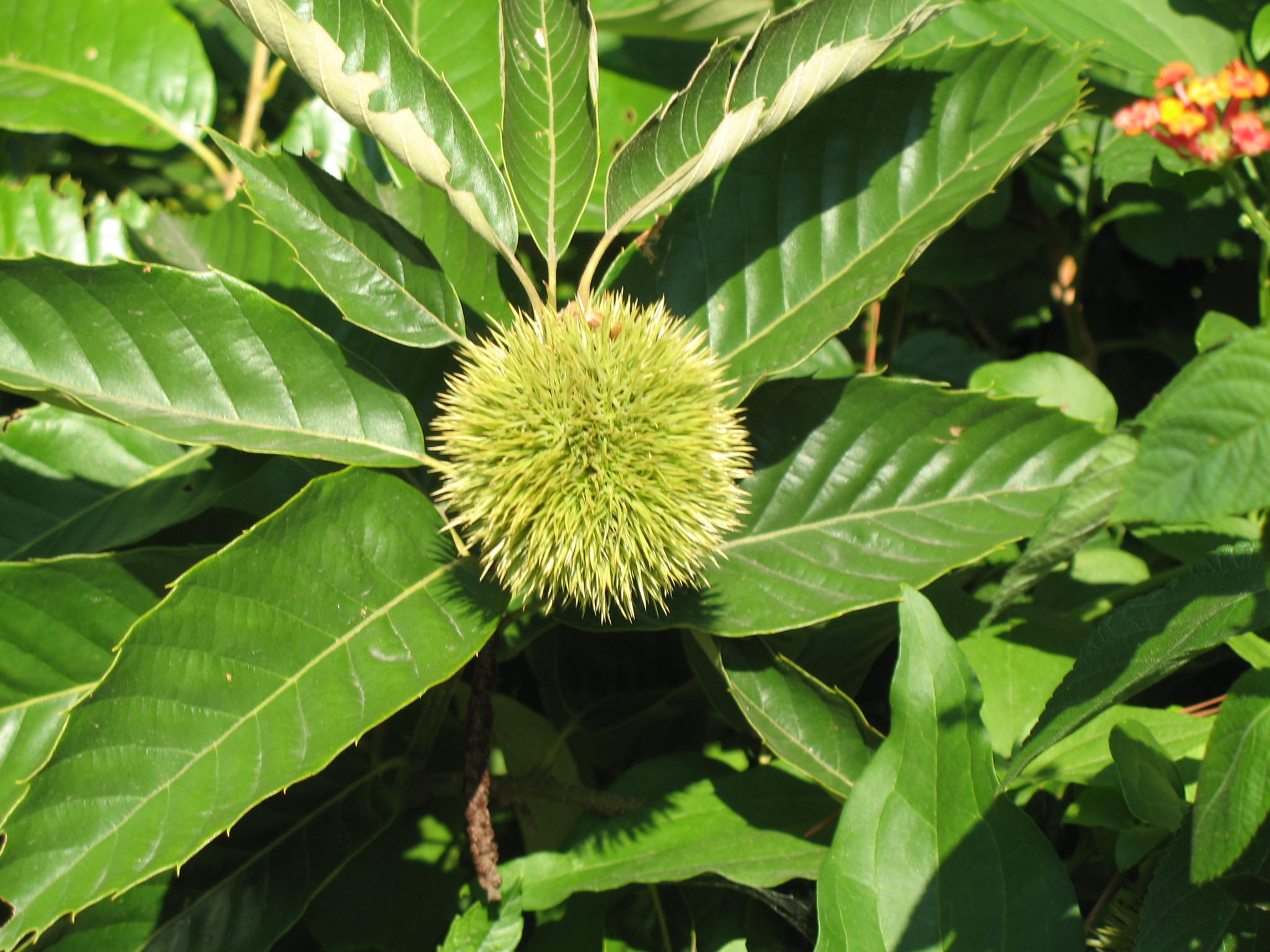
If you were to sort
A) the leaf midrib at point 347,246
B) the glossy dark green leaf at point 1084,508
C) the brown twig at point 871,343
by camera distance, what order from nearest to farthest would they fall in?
the glossy dark green leaf at point 1084,508 → the leaf midrib at point 347,246 → the brown twig at point 871,343

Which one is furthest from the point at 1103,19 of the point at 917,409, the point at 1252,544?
the point at 1252,544

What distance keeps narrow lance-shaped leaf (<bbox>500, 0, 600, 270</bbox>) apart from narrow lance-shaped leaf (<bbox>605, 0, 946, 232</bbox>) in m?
0.07

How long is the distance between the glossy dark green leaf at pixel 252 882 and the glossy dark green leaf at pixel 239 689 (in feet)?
1.24

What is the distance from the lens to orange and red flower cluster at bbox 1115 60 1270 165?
3.94ft

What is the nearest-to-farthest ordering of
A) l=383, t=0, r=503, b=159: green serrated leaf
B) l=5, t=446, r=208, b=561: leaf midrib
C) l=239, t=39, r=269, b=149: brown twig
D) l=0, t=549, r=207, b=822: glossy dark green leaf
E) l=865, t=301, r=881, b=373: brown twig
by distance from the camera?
l=0, t=549, r=207, b=822: glossy dark green leaf
l=5, t=446, r=208, b=561: leaf midrib
l=383, t=0, r=503, b=159: green serrated leaf
l=865, t=301, r=881, b=373: brown twig
l=239, t=39, r=269, b=149: brown twig

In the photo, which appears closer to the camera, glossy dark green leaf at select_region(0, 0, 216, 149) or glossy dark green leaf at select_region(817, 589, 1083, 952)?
glossy dark green leaf at select_region(817, 589, 1083, 952)

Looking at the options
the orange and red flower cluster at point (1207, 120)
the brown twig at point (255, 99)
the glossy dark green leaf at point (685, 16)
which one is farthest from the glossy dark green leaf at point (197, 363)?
the orange and red flower cluster at point (1207, 120)

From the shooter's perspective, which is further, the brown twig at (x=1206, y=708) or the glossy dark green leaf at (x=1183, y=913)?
the brown twig at (x=1206, y=708)

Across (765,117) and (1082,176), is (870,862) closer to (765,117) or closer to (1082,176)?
(765,117)

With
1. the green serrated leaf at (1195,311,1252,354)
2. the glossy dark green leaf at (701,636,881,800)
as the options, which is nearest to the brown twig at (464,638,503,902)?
the glossy dark green leaf at (701,636,881,800)

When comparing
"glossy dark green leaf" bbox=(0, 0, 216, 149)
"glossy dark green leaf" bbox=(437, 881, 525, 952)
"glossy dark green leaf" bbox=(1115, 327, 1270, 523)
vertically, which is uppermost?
"glossy dark green leaf" bbox=(0, 0, 216, 149)

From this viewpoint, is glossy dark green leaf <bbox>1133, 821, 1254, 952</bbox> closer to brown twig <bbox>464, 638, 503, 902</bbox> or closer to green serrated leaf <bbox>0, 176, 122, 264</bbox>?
brown twig <bbox>464, 638, 503, 902</bbox>

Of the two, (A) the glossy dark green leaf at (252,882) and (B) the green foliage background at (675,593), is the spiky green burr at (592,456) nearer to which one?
(B) the green foliage background at (675,593)

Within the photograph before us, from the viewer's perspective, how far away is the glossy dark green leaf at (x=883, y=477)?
3.88 feet
